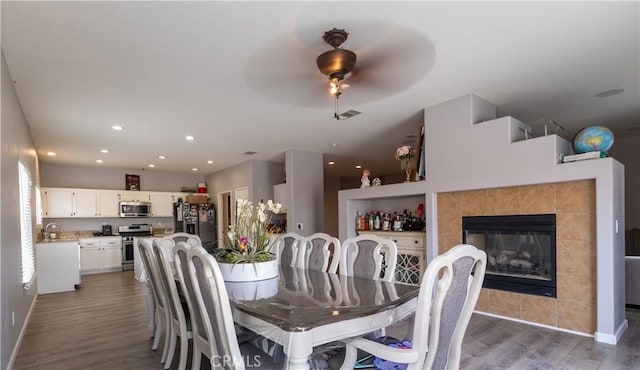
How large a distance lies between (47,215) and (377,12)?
8094 mm

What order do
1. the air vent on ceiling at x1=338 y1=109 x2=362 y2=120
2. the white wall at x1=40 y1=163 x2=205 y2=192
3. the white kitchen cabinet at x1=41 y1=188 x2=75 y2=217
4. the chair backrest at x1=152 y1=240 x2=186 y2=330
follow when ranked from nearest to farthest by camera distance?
the chair backrest at x1=152 y1=240 x2=186 y2=330
the air vent on ceiling at x1=338 y1=109 x2=362 y2=120
the white kitchen cabinet at x1=41 y1=188 x2=75 y2=217
the white wall at x1=40 y1=163 x2=205 y2=192

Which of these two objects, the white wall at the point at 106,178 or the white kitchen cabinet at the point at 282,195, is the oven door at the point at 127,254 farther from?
the white kitchen cabinet at the point at 282,195

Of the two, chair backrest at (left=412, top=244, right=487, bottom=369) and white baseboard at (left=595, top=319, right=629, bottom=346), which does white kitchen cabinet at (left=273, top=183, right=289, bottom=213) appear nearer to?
white baseboard at (left=595, top=319, right=629, bottom=346)

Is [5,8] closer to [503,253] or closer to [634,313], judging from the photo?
[503,253]

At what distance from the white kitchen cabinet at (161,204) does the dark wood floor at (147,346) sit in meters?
4.28

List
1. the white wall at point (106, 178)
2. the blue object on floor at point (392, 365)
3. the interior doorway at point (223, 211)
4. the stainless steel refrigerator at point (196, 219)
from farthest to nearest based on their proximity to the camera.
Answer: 1. the interior doorway at point (223, 211)
2. the stainless steel refrigerator at point (196, 219)
3. the white wall at point (106, 178)
4. the blue object on floor at point (392, 365)

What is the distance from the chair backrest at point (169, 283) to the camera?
2.27 meters

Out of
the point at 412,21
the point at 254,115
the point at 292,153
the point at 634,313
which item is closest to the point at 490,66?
the point at 412,21

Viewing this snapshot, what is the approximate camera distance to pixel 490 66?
2887 mm

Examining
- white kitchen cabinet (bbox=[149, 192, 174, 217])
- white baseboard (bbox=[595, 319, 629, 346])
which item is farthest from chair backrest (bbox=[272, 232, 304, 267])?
white kitchen cabinet (bbox=[149, 192, 174, 217])

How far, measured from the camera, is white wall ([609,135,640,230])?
17.8 ft

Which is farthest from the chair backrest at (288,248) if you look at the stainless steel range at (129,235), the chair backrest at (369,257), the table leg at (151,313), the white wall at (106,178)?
the white wall at (106,178)

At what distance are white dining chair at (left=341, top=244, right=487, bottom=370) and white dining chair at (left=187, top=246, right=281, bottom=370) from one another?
2.05 feet

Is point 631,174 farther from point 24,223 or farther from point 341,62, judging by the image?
point 24,223
